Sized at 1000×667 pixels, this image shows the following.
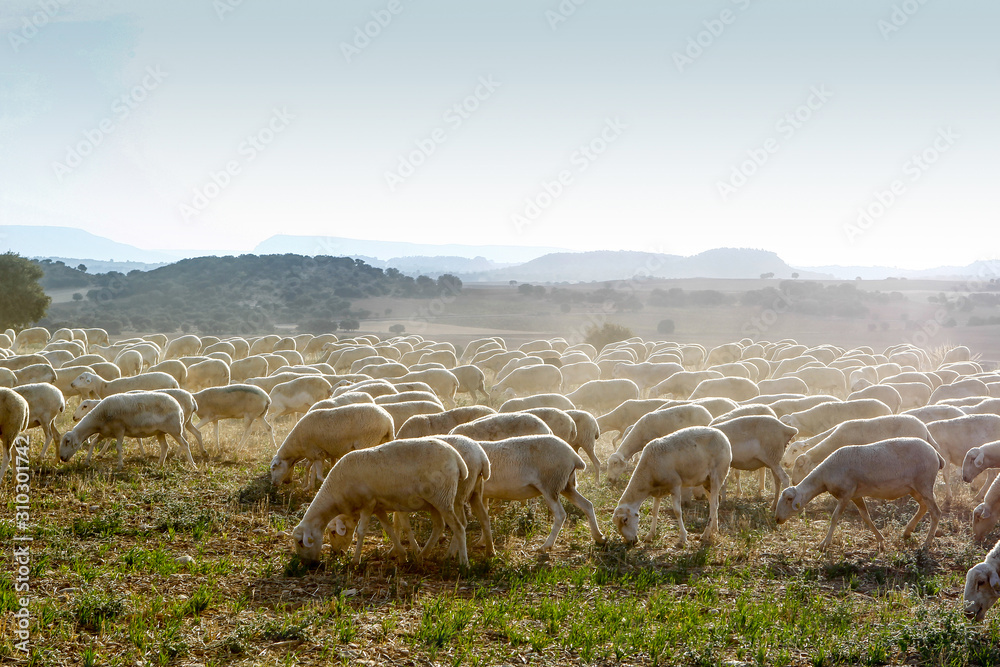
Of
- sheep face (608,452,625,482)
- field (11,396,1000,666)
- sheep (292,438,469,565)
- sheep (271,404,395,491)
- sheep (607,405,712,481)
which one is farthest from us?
sheep (607,405,712,481)

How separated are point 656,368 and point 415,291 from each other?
7307 cm

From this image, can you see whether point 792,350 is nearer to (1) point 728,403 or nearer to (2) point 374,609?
(1) point 728,403

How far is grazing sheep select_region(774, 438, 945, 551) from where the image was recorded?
964 cm

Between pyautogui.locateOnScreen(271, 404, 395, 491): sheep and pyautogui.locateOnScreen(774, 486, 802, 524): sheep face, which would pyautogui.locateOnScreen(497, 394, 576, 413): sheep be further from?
pyautogui.locateOnScreen(774, 486, 802, 524): sheep face

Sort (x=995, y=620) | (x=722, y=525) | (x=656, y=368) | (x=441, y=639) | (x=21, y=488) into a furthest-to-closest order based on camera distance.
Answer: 1. (x=656, y=368)
2. (x=722, y=525)
3. (x=21, y=488)
4. (x=995, y=620)
5. (x=441, y=639)

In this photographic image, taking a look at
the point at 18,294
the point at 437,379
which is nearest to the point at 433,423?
the point at 437,379

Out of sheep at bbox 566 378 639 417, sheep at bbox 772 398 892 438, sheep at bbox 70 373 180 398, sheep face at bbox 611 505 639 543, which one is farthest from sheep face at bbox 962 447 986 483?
sheep at bbox 70 373 180 398

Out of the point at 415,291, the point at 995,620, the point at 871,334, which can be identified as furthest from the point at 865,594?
the point at 415,291

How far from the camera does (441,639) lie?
252 inches

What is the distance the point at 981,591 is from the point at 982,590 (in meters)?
0.02

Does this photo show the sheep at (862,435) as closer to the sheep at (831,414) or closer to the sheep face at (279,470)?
the sheep at (831,414)

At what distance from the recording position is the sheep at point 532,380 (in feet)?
73.8

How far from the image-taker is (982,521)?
9352 mm

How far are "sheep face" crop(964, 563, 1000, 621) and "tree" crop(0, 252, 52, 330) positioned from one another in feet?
151
